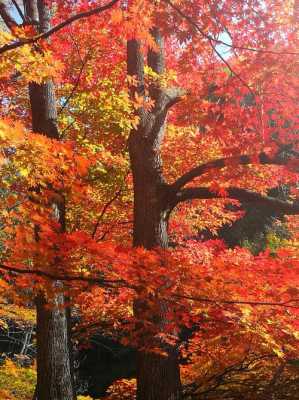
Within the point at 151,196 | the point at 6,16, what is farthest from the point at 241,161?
the point at 6,16

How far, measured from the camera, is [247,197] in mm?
6445

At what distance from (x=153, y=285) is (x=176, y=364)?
7.67 ft

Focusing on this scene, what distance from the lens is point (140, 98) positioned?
7.43 m

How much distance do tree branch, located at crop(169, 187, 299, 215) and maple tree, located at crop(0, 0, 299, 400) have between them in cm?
2

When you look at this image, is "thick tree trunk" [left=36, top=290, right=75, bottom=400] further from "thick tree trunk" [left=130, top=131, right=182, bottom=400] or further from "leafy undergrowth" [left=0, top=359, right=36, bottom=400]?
"leafy undergrowth" [left=0, top=359, right=36, bottom=400]

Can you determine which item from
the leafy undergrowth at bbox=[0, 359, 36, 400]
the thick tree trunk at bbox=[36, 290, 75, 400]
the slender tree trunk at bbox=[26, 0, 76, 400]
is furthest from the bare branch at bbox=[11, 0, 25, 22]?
the leafy undergrowth at bbox=[0, 359, 36, 400]

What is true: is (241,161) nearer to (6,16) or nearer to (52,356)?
(52,356)

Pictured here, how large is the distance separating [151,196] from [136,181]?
18.0 inches

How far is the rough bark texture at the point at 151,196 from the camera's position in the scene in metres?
6.21

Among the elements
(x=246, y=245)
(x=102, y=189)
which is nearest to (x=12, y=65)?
(x=102, y=189)

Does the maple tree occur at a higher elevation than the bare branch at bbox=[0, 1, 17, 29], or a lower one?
lower

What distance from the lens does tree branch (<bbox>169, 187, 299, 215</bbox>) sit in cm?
604

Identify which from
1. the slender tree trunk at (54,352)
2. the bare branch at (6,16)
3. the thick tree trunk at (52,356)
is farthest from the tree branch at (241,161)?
the bare branch at (6,16)

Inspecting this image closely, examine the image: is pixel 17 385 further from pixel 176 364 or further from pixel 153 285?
pixel 153 285
